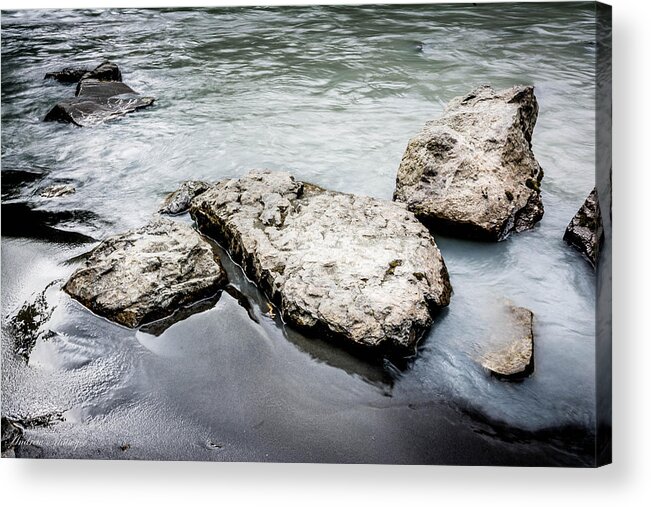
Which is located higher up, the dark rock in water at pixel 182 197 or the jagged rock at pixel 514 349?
the dark rock in water at pixel 182 197

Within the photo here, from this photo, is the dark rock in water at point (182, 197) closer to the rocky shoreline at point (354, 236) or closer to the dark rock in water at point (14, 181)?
the rocky shoreline at point (354, 236)

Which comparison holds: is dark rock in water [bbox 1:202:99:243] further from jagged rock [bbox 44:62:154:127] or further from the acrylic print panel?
jagged rock [bbox 44:62:154:127]

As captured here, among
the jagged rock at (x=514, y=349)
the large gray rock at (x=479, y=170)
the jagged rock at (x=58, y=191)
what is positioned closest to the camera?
the jagged rock at (x=514, y=349)

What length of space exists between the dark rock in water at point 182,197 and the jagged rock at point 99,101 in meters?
0.55

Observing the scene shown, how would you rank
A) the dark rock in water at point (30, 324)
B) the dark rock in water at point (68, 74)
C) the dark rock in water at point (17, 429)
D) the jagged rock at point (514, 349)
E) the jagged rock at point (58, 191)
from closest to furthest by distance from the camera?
the jagged rock at point (514, 349), the dark rock in water at point (17, 429), the dark rock in water at point (30, 324), the jagged rock at point (58, 191), the dark rock in water at point (68, 74)

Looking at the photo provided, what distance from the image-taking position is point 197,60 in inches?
129

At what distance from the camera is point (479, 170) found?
118 inches

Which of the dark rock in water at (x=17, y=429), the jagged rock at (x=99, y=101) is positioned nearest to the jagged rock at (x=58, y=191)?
the jagged rock at (x=99, y=101)

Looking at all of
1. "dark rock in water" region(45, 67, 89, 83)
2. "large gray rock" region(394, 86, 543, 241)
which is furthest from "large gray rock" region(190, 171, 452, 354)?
"dark rock in water" region(45, 67, 89, 83)

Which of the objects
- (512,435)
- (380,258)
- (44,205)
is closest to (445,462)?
(512,435)

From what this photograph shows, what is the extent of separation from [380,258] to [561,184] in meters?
1.02

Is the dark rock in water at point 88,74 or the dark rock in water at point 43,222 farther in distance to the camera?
the dark rock in water at point 88,74

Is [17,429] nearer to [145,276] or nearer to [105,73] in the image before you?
[145,276]

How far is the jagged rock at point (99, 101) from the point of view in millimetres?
3197
